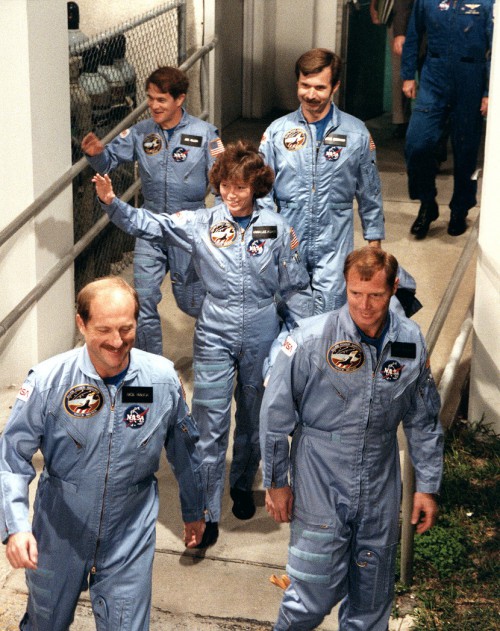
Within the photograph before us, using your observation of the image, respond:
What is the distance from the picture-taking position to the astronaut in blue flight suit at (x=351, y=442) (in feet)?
14.2

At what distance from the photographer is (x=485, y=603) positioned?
5.34m

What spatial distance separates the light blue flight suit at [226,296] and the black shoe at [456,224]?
2.91 metres

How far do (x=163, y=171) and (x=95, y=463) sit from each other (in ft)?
9.27

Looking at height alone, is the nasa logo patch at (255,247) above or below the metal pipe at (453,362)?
above

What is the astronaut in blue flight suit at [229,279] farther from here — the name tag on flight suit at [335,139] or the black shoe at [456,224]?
the black shoe at [456,224]

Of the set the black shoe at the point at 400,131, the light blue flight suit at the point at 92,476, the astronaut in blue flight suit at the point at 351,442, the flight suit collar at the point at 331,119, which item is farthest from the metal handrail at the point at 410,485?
the black shoe at the point at 400,131

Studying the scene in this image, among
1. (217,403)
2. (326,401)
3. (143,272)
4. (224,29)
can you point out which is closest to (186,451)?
(326,401)

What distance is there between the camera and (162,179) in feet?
21.8

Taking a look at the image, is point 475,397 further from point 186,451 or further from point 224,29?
point 224,29

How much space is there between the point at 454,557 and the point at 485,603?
0.28m

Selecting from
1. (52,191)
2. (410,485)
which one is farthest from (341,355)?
(52,191)

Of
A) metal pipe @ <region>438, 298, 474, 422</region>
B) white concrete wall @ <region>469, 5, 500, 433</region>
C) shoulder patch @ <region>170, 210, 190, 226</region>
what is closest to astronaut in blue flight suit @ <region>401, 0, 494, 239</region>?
white concrete wall @ <region>469, 5, 500, 433</region>

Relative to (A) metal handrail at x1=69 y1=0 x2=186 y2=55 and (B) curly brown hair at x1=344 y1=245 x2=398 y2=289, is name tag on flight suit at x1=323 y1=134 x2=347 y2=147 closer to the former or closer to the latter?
(A) metal handrail at x1=69 y1=0 x2=186 y2=55

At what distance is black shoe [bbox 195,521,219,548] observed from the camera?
5551 mm
